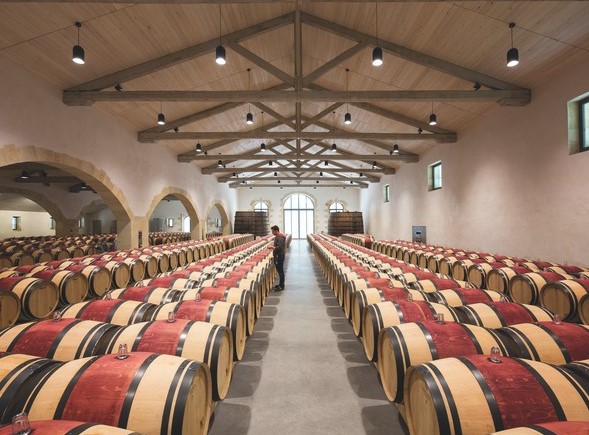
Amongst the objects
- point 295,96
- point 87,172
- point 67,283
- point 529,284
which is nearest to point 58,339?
point 67,283

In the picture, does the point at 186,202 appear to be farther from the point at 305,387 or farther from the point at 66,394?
the point at 66,394

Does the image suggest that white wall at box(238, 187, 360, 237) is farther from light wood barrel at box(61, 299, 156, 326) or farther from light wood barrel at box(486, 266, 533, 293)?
light wood barrel at box(61, 299, 156, 326)

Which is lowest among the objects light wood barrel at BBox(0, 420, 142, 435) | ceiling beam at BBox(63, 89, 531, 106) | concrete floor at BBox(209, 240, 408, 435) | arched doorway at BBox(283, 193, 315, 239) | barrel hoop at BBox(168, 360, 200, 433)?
concrete floor at BBox(209, 240, 408, 435)

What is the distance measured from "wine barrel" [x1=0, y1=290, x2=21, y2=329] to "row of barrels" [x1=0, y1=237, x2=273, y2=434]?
80.6 inches

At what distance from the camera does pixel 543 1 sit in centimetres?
A: 441

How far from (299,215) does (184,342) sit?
81.7 ft

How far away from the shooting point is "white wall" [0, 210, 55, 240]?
724 inches

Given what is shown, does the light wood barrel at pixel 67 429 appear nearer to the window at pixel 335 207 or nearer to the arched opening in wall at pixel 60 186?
the arched opening in wall at pixel 60 186

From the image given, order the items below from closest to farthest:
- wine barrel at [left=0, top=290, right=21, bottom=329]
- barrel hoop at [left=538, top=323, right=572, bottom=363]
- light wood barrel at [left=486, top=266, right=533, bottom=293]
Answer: barrel hoop at [left=538, top=323, right=572, bottom=363] < wine barrel at [left=0, top=290, right=21, bottom=329] < light wood barrel at [left=486, top=266, right=533, bottom=293]

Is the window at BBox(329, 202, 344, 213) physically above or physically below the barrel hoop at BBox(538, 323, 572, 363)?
above

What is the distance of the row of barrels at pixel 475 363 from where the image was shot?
4.57ft

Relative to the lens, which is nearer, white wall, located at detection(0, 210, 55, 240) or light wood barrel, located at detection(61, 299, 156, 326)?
light wood barrel, located at detection(61, 299, 156, 326)

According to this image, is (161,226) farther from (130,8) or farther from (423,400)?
(423,400)

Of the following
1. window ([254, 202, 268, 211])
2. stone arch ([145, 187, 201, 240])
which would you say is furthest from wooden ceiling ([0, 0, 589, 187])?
window ([254, 202, 268, 211])
